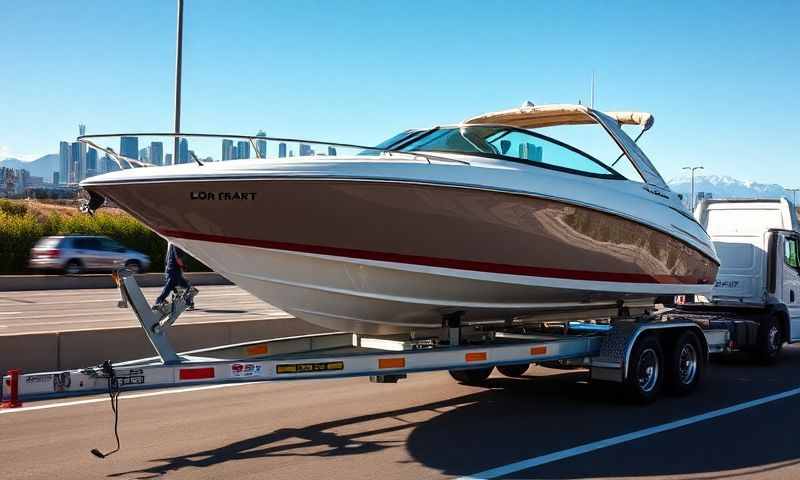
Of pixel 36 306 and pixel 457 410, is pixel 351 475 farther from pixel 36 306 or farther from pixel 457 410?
pixel 36 306

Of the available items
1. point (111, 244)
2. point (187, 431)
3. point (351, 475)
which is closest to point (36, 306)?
point (111, 244)

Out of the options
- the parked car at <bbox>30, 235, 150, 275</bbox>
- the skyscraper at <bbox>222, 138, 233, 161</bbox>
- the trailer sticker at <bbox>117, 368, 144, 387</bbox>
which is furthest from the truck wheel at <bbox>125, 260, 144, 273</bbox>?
the trailer sticker at <bbox>117, 368, 144, 387</bbox>

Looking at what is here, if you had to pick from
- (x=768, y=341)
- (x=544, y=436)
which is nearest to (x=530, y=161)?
(x=544, y=436)

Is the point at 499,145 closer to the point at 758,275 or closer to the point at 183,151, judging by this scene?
the point at 183,151

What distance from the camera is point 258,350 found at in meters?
7.87

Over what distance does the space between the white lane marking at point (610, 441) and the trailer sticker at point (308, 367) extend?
1.52 m

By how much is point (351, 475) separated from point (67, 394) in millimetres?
2061

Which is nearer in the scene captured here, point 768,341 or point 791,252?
point 768,341

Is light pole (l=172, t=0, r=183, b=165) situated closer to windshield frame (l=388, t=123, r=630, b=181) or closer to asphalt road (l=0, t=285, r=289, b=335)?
asphalt road (l=0, t=285, r=289, b=335)

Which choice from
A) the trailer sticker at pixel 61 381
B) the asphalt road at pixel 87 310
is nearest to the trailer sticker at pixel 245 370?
the trailer sticker at pixel 61 381

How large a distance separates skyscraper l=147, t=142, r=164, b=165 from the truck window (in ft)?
31.4

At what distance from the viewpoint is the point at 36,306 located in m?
20.0

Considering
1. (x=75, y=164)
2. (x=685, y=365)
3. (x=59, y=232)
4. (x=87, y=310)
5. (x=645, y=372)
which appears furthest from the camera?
(x=59, y=232)

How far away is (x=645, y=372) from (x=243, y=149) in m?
4.89
